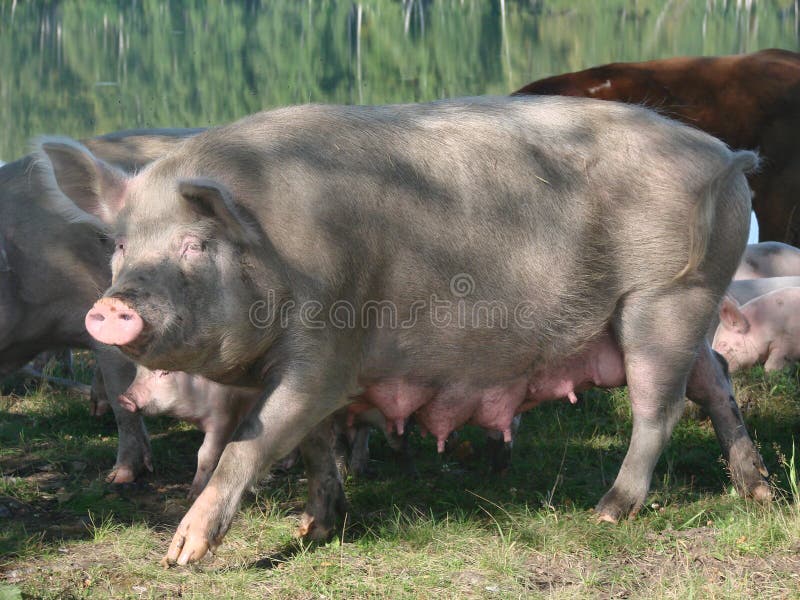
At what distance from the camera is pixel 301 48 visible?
37.2 m

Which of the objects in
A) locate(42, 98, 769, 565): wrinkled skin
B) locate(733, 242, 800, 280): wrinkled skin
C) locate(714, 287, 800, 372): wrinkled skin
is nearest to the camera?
locate(42, 98, 769, 565): wrinkled skin

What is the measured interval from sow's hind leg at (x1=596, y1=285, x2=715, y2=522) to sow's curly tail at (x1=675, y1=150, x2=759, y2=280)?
0.15 m

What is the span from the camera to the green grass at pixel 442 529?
13.0 ft

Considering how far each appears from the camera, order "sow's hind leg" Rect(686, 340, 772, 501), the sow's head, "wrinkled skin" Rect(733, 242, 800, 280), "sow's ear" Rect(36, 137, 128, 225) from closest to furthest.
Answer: the sow's head → "sow's ear" Rect(36, 137, 128, 225) → "sow's hind leg" Rect(686, 340, 772, 501) → "wrinkled skin" Rect(733, 242, 800, 280)

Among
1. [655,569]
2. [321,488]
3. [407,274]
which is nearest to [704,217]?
[407,274]

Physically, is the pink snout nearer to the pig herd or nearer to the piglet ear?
the pig herd

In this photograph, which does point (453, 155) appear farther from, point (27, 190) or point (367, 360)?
point (27, 190)

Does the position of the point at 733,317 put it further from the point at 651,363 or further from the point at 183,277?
the point at 183,277

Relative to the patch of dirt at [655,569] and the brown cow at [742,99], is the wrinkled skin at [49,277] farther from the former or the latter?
the brown cow at [742,99]

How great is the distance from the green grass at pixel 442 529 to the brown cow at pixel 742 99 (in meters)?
2.44

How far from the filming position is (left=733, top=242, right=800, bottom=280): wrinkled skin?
303 inches

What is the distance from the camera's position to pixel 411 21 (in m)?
40.1

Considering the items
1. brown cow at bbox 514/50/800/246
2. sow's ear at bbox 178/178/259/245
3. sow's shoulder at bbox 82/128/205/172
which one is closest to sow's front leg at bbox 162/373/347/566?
sow's ear at bbox 178/178/259/245

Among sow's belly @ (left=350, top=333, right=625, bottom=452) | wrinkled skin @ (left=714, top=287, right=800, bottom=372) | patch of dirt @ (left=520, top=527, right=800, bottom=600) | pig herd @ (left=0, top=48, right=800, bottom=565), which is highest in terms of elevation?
pig herd @ (left=0, top=48, right=800, bottom=565)
